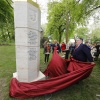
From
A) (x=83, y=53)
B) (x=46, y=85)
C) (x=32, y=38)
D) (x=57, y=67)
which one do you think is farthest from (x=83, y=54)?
(x=32, y=38)

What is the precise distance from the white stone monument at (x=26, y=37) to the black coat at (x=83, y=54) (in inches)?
62.0

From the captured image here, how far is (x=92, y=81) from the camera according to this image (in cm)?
509

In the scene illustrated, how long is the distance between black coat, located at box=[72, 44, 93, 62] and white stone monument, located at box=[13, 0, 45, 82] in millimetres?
1575

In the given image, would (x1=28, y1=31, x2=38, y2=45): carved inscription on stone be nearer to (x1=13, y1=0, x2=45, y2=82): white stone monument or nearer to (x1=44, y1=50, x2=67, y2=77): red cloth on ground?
(x1=13, y1=0, x2=45, y2=82): white stone monument

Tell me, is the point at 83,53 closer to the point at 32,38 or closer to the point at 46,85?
the point at 46,85

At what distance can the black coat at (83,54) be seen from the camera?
4.28 m

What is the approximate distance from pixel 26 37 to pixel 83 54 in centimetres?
219

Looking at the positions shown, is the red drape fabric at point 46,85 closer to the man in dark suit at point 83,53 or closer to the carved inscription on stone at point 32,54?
the man in dark suit at point 83,53

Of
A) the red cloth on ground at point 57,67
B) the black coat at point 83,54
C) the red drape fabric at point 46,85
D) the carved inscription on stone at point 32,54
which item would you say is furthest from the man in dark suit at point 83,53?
the carved inscription on stone at point 32,54

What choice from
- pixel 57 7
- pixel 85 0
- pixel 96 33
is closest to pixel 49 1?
pixel 57 7

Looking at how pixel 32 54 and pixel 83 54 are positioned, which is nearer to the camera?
pixel 32 54

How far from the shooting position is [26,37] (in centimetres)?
390

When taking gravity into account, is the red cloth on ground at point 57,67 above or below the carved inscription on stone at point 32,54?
below

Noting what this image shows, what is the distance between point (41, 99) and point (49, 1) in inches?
731
